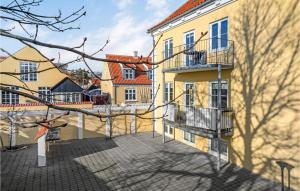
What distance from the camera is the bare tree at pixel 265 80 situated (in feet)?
30.6

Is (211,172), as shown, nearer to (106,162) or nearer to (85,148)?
(106,162)

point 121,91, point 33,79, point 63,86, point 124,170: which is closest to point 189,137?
point 124,170

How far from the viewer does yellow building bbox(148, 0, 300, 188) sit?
9.44m

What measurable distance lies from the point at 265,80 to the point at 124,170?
7.01 meters

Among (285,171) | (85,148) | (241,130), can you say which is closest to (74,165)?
(85,148)

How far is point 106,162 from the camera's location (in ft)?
43.2

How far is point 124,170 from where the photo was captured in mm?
11867

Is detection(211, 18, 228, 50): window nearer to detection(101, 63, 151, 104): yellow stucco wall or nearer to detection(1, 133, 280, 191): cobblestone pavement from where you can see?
detection(1, 133, 280, 191): cobblestone pavement

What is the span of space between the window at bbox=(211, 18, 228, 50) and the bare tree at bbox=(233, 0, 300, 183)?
2.54 feet

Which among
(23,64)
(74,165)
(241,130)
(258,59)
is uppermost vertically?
(23,64)

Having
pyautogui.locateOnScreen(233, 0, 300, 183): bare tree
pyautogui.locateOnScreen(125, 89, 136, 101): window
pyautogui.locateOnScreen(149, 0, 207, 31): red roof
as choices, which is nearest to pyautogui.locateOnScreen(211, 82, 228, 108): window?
pyautogui.locateOnScreen(233, 0, 300, 183): bare tree

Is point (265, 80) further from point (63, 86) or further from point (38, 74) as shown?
point (38, 74)

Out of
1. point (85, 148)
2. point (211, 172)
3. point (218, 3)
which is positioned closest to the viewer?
point (211, 172)

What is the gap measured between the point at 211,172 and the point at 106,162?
5126 mm
